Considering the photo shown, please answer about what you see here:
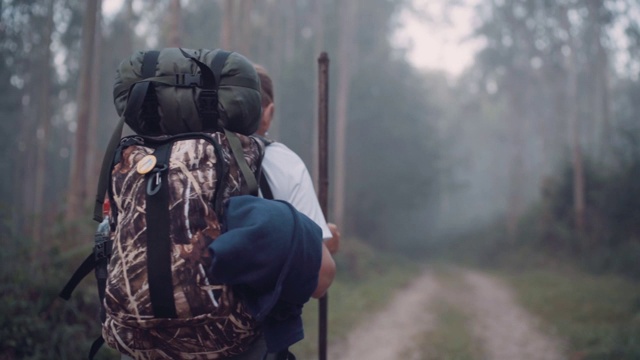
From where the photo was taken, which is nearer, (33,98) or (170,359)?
(170,359)

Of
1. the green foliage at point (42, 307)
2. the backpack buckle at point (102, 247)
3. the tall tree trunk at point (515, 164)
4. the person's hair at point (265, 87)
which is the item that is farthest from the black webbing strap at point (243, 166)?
the tall tree trunk at point (515, 164)

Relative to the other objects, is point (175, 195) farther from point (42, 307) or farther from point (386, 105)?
point (386, 105)

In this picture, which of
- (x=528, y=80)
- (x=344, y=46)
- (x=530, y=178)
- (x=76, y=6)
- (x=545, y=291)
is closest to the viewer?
(x=545, y=291)

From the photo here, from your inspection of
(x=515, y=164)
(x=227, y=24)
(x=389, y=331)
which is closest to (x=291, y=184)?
(x=389, y=331)

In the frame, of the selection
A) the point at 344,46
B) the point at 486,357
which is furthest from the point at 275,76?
the point at 486,357

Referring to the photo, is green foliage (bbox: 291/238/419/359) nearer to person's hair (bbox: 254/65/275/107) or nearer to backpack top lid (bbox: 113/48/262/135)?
person's hair (bbox: 254/65/275/107)

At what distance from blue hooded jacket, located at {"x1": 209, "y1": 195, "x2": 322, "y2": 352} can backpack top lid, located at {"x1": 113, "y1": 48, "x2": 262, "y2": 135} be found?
33cm

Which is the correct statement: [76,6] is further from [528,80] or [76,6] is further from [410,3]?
[528,80]

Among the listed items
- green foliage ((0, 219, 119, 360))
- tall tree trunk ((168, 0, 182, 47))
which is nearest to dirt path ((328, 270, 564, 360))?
green foliage ((0, 219, 119, 360))

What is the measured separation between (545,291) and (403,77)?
17.4 m

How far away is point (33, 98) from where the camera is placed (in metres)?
23.7

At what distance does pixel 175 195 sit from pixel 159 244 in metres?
0.15

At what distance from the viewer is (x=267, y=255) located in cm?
145

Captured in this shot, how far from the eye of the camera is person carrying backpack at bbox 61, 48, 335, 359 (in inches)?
57.7
